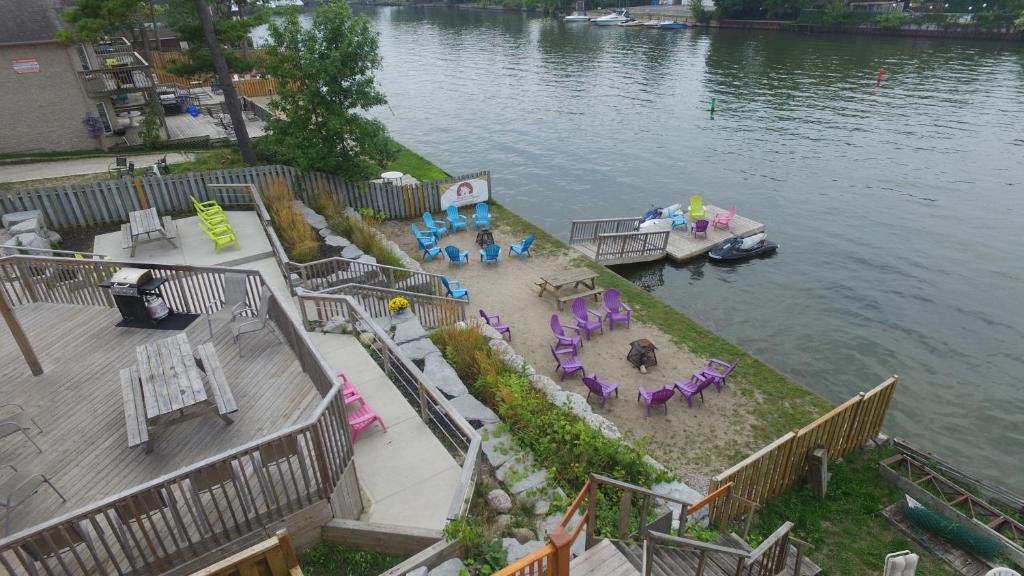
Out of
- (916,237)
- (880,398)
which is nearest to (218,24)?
→ (880,398)

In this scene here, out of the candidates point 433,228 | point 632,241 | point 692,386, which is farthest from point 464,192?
point 692,386

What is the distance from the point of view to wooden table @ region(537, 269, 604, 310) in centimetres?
1669

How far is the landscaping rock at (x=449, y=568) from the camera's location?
18.8ft

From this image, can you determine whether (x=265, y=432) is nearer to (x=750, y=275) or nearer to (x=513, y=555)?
(x=513, y=555)

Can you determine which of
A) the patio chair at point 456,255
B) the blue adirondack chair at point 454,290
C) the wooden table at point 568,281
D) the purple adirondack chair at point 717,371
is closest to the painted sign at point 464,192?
the patio chair at point 456,255

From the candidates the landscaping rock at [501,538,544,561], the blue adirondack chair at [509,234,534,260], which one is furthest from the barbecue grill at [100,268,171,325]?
the blue adirondack chair at [509,234,534,260]

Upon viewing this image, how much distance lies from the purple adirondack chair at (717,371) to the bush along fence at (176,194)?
13.9m

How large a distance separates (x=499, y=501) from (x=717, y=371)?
7.83m

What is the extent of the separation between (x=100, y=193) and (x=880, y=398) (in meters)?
20.5

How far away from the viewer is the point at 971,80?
48.8 meters

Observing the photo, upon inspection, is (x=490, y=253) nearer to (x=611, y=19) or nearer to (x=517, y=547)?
(x=517, y=547)

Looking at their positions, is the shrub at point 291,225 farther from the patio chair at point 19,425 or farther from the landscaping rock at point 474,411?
the patio chair at point 19,425

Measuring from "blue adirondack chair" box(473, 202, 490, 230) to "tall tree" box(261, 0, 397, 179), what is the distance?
4.17 m

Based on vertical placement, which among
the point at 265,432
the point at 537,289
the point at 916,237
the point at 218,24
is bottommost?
the point at 916,237
